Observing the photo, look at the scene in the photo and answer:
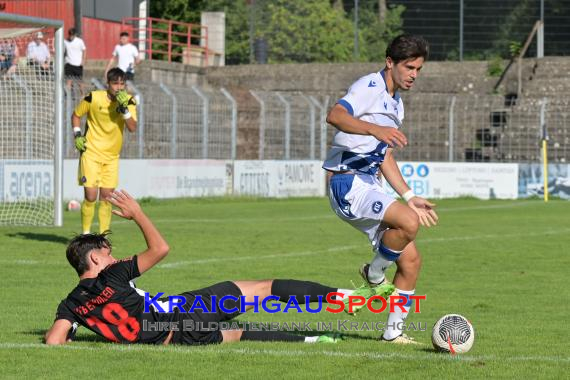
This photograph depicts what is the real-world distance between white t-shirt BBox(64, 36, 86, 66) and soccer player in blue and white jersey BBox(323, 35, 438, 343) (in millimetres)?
23345

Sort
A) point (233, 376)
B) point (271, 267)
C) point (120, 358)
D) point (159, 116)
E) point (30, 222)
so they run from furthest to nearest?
point (159, 116), point (30, 222), point (271, 267), point (120, 358), point (233, 376)

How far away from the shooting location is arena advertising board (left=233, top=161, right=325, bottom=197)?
30953mm

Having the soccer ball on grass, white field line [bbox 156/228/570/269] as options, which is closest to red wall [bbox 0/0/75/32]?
white field line [bbox 156/228/570/269]

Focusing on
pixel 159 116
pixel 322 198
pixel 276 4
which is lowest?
pixel 322 198

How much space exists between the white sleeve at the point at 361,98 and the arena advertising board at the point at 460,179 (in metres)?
23.7

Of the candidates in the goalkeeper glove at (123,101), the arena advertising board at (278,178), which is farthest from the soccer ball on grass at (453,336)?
the arena advertising board at (278,178)

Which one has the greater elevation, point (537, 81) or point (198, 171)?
point (537, 81)

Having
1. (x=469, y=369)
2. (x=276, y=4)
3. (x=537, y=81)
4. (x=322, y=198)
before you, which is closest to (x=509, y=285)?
(x=469, y=369)

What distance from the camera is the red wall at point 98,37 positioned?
136 ft

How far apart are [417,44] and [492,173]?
80.3ft

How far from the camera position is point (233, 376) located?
712cm

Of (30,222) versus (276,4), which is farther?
→ (276,4)

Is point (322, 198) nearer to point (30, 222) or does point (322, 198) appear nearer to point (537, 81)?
point (537, 81)

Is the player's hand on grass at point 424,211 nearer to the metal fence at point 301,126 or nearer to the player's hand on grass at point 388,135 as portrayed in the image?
the player's hand on grass at point 388,135
